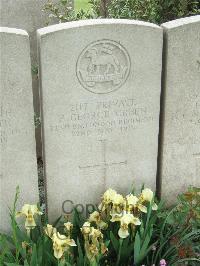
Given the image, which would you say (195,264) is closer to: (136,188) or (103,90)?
(136,188)

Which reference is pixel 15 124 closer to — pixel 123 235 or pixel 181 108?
pixel 123 235

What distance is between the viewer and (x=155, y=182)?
3.51 metres

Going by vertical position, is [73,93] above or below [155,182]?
above

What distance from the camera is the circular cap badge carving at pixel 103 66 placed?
2840mm

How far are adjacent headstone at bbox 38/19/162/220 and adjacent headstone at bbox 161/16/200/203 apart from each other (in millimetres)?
88

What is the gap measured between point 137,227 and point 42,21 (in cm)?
224

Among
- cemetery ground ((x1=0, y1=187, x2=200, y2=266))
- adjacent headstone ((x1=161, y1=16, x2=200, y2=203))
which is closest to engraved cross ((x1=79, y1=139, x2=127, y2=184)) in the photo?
cemetery ground ((x1=0, y1=187, x2=200, y2=266))

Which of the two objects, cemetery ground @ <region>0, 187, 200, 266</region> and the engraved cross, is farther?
the engraved cross

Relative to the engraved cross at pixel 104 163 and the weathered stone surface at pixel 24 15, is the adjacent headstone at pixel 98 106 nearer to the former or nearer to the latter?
the engraved cross at pixel 104 163

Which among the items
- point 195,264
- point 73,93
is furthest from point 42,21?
point 195,264

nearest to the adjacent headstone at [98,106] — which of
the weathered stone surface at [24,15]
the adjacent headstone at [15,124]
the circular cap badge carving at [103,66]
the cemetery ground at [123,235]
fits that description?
the circular cap badge carving at [103,66]

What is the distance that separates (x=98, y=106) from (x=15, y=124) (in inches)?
22.2

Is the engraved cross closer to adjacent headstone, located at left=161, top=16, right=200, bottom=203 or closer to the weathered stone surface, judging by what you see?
adjacent headstone, located at left=161, top=16, right=200, bottom=203

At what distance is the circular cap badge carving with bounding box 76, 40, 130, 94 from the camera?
112 inches
